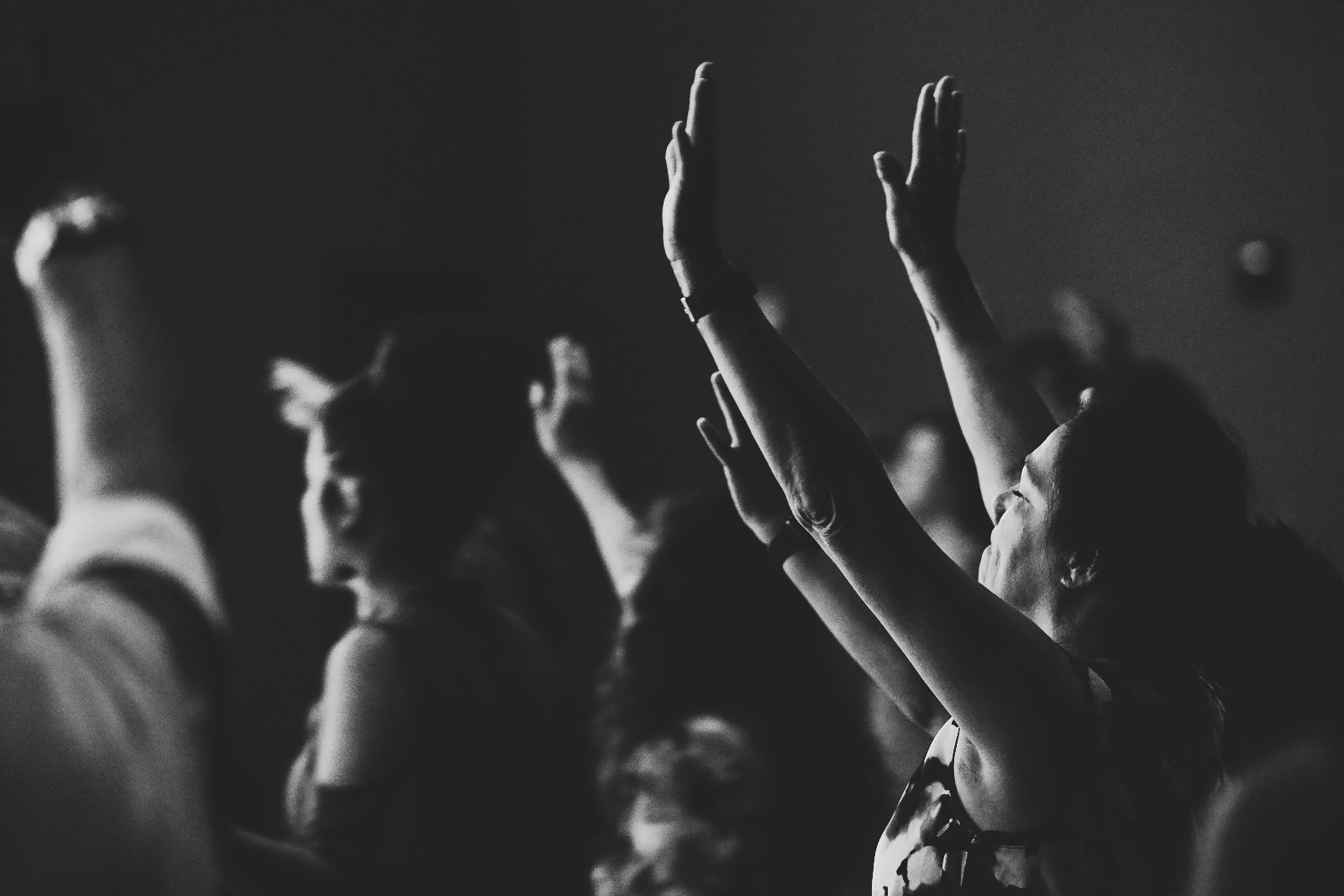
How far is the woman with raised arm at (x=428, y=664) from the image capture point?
1.47m

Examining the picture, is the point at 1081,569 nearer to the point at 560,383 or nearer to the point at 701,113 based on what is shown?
Answer: the point at 701,113

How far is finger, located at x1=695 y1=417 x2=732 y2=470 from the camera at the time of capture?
1333 mm

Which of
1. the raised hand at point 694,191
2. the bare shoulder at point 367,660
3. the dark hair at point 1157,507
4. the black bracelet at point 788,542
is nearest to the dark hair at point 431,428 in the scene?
the bare shoulder at point 367,660

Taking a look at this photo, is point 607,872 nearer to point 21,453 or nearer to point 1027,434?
point 1027,434

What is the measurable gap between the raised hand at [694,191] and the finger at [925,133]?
414mm

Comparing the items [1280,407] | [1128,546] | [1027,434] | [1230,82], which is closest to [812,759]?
[1027,434]

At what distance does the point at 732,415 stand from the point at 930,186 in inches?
13.3

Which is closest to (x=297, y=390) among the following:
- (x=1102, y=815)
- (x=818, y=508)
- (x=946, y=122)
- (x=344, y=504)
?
(x=344, y=504)

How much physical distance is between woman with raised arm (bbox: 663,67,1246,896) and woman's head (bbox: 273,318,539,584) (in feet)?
2.50

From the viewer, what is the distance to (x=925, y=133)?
4.30ft

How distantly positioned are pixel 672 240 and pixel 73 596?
515mm

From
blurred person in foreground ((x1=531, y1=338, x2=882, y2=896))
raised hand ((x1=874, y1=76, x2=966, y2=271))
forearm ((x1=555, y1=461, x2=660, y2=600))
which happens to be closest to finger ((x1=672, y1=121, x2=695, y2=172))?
raised hand ((x1=874, y1=76, x2=966, y2=271))

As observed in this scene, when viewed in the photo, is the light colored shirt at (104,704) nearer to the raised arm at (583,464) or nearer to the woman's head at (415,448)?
the woman's head at (415,448)

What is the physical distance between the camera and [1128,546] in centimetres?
103
